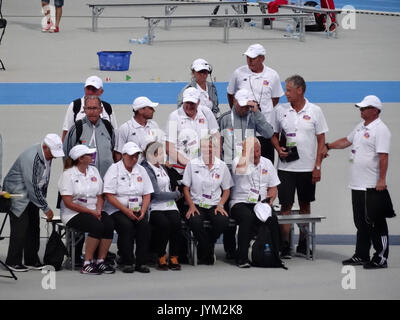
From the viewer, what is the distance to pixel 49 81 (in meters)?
19.1

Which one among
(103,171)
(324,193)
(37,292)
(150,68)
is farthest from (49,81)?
(37,292)

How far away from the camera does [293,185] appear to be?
9906 mm

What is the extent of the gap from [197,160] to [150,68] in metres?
11.4

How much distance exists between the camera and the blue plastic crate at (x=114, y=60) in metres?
20.2

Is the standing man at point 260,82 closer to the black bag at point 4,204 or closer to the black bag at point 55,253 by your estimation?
the black bag at point 55,253

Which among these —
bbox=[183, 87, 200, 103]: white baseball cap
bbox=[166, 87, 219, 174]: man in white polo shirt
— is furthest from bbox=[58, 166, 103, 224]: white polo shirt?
bbox=[183, 87, 200, 103]: white baseball cap

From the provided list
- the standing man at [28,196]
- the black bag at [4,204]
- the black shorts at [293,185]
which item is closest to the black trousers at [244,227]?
the black shorts at [293,185]

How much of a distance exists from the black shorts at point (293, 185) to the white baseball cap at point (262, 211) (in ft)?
1.44

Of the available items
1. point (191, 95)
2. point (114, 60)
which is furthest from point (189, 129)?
point (114, 60)

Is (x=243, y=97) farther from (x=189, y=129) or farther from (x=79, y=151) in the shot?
(x=79, y=151)

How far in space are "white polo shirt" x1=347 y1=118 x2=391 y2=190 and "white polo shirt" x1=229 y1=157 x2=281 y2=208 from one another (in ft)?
2.69

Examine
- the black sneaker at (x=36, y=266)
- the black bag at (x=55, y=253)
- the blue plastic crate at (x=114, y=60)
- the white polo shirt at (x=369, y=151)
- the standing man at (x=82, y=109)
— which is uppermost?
the blue plastic crate at (x=114, y=60)

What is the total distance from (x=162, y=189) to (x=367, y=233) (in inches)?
80.8

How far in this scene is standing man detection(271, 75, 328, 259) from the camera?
386 inches
